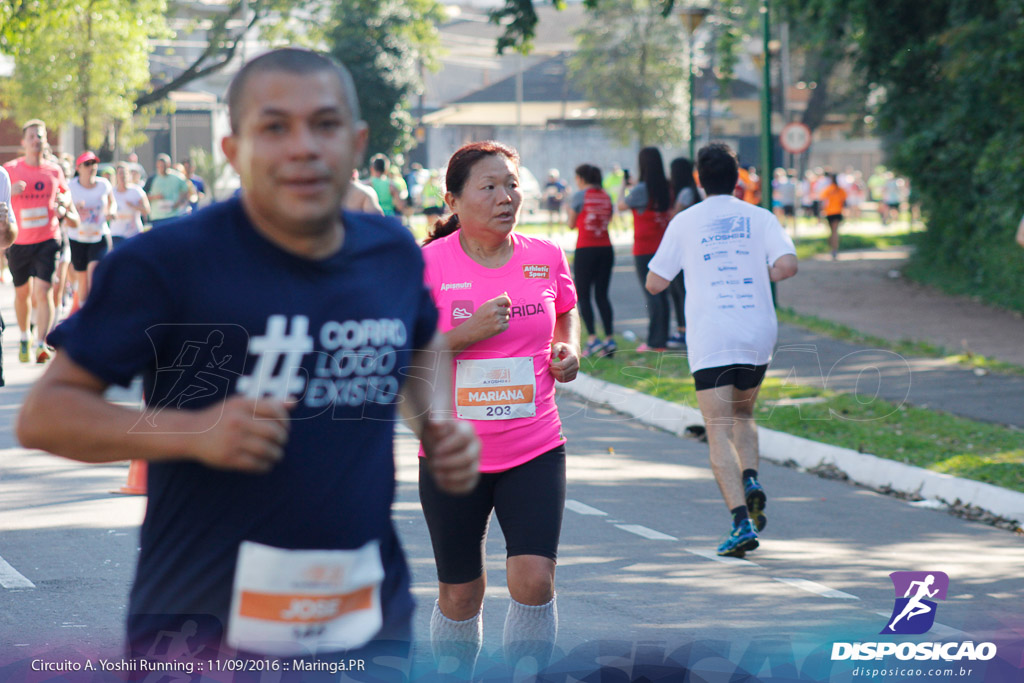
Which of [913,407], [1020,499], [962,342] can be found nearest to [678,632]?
[1020,499]

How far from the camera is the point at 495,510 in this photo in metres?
4.38

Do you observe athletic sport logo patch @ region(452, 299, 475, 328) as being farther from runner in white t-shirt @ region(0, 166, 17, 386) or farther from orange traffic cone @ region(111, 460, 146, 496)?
runner in white t-shirt @ region(0, 166, 17, 386)

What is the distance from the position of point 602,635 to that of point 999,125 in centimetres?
1621

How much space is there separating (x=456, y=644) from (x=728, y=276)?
3137mm

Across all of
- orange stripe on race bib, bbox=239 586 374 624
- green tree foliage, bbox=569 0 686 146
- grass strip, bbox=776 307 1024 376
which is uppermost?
green tree foliage, bbox=569 0 686 146

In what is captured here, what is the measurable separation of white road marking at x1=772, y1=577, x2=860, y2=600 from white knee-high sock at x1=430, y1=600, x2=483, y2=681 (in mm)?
2381

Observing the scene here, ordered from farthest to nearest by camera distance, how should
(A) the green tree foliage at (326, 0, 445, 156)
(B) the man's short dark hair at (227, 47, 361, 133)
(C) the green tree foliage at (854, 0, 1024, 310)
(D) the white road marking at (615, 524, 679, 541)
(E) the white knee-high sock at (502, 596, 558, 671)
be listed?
(A) the green tree foliage at (326, 0, 445, 156)
(C) the green tree foliage at (854, 0, 1024, 310)
(D) the white road marking at (615, 524, 679, 541)
(E) the white knee-high sock at (502, 596, 558, 671)
(B) the man's short dark hair at (227, 47, 361, 133)

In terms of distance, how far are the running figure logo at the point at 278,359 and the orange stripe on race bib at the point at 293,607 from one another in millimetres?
368

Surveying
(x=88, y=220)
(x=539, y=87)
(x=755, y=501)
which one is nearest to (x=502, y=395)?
(x=755, y=501)

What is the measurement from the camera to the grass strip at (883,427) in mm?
8945

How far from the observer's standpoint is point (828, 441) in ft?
32.8

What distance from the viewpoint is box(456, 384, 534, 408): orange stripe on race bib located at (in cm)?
448

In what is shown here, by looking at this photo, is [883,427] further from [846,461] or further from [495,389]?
[495,389]

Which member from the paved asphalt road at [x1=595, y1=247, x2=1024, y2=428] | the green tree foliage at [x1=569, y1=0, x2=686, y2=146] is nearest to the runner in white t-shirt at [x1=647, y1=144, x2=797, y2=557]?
the paved asphalt road at [x1=595, y1=247, x2=1024, y2=428]
